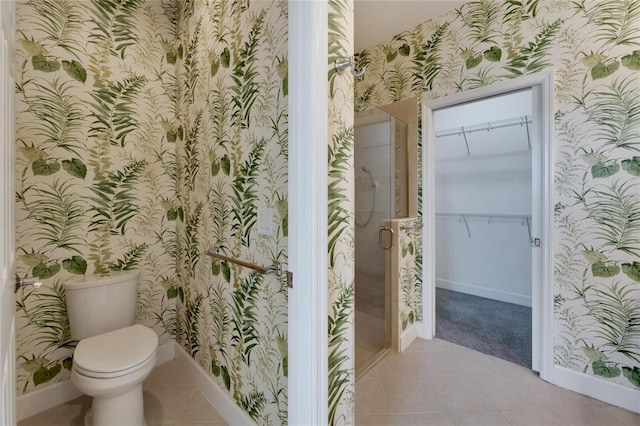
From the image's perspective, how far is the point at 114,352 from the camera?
134 cm

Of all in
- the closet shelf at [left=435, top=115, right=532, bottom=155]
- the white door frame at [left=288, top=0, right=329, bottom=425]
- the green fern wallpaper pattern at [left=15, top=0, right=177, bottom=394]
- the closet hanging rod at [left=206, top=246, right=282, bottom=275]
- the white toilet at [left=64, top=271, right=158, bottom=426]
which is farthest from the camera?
the closet shelf at [left=435, top=115, right=532, bottom=155]

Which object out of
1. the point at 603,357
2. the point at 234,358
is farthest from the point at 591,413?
the point at 234,358

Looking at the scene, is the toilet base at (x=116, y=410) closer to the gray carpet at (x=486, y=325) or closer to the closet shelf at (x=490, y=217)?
the gray carpet at (x=486, y=325)

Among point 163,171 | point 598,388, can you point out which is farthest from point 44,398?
point 598,388

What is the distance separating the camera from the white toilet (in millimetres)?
1231

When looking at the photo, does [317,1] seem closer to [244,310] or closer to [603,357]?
[244,310]

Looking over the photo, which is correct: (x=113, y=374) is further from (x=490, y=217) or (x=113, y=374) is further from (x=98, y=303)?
(x=490, y=217)

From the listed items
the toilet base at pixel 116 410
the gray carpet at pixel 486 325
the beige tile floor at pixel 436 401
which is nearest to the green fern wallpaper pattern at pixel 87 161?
the beige tile floor at pixel 436 401

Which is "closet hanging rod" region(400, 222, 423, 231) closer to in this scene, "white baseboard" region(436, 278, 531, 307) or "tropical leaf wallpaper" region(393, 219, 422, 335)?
"tropical leaf wallpaper" region(393, 219, 422, 335)

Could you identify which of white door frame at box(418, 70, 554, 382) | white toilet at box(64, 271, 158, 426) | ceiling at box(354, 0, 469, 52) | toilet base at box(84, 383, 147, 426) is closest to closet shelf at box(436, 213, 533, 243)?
white door frame at box(418, 70, 554, 382)

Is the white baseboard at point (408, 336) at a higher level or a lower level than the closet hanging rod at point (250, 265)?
lower

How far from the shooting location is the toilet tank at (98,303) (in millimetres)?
1538

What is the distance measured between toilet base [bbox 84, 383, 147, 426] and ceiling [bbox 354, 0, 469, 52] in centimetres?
288

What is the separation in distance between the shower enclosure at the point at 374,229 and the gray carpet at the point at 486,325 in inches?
28.3
